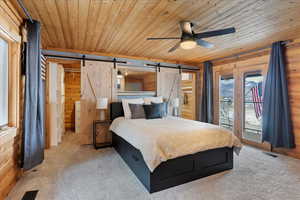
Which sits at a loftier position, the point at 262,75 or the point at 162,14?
the point at 162,14

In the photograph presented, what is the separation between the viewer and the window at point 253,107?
378 cm

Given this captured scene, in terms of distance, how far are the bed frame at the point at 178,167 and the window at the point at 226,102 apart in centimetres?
227

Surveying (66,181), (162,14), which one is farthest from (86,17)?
(66,181)

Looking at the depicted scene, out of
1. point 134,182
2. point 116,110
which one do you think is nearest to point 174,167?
point 134,182

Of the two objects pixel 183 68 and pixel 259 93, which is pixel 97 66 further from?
pixel 259 93

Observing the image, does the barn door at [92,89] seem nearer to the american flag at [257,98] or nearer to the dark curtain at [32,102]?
the dark curtain at [32,102]

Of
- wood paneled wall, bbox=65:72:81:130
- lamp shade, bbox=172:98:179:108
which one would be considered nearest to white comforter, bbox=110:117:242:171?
lamp shade, bbox=172:98:179:108

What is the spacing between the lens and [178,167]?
2104 mm

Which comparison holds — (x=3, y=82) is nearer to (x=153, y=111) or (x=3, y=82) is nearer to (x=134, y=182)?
(x=134, y=182)

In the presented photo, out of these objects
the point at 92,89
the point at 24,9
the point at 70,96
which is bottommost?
the point at 70,96

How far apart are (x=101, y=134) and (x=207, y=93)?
349 cm

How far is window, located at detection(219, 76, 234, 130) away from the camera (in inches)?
175

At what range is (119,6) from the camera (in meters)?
1.99

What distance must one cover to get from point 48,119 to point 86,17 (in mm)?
2620
